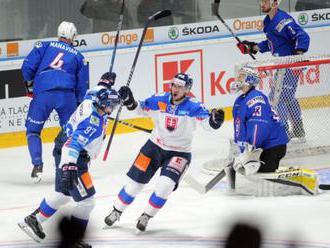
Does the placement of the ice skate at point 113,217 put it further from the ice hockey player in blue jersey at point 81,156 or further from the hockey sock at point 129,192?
the ice hockey player in blue jersey at point 81,156

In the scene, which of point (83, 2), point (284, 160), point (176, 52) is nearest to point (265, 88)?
point (284, 160)

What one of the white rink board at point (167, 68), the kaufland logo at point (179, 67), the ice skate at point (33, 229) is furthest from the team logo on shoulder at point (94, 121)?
the kaufland logo at point (179, 67)

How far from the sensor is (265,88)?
21.9 feet

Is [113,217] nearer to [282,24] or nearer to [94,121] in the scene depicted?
[94,121]

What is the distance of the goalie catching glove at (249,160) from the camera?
553cm

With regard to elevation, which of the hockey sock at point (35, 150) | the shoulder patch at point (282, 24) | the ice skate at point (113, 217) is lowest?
the hockey sock at point (35, 150)

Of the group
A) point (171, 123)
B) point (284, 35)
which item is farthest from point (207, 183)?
point (284, 35)

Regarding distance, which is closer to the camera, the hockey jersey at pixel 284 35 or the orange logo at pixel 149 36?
the hockey jersey at pixel 284 35

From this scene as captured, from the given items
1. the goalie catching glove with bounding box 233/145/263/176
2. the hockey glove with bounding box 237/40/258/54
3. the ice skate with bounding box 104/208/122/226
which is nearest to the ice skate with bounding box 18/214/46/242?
the ice skate with bounding box 104/208/122/226

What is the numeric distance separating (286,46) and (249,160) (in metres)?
2.07

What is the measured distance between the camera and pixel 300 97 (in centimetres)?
702

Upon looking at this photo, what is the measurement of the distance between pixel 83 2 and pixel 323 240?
4.35 metres

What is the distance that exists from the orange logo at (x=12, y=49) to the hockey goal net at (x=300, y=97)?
84.5 inches

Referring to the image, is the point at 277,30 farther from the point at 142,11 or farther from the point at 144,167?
the point at 144,167
